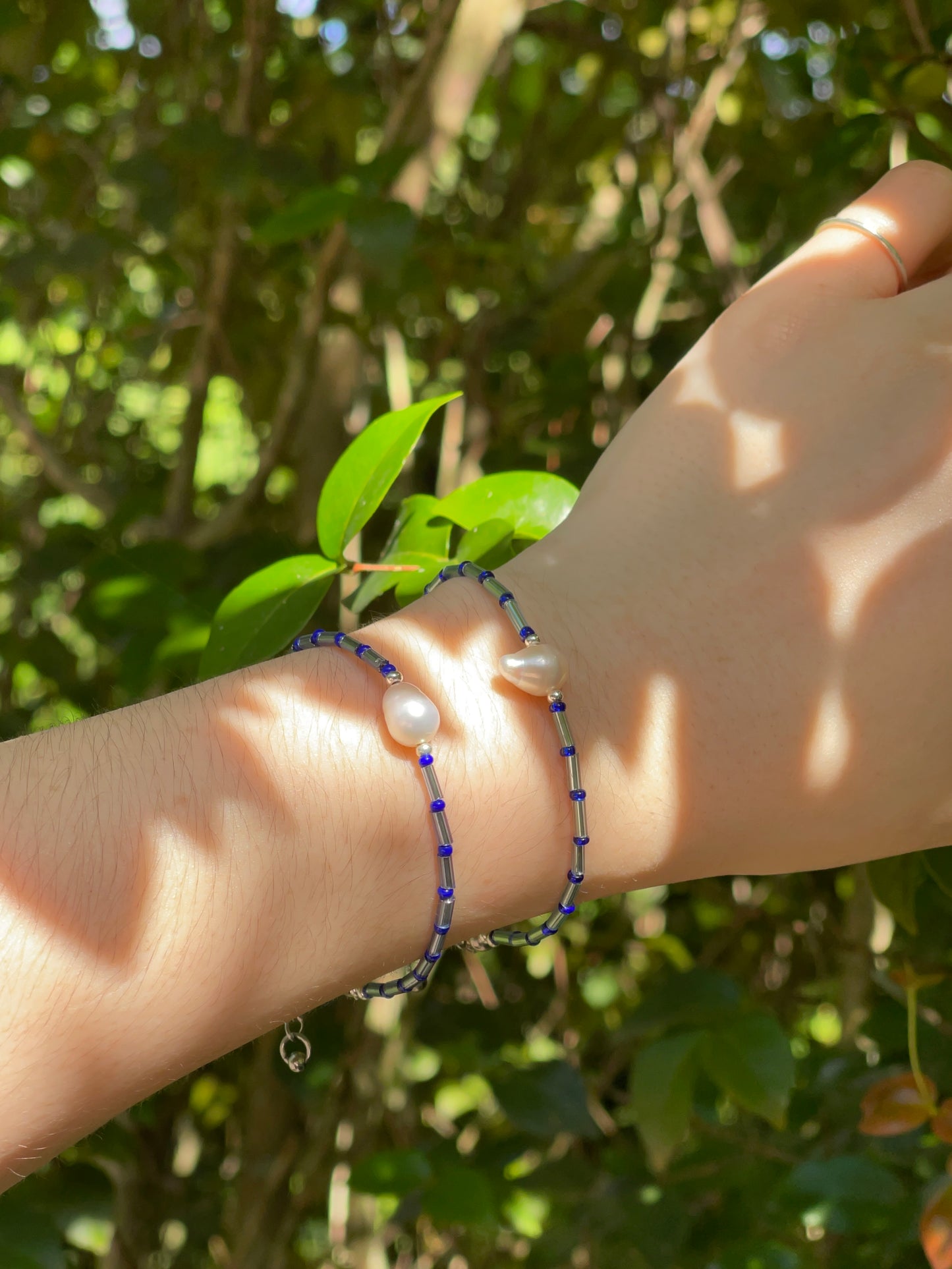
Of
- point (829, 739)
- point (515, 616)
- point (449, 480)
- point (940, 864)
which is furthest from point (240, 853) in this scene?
point (449, 480)

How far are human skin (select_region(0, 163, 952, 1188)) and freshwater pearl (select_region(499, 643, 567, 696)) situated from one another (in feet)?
0.08

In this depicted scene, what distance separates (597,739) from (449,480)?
91 cm

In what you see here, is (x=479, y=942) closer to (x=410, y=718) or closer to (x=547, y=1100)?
(x=410, y=718)

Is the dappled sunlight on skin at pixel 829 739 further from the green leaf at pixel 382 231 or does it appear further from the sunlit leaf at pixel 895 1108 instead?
the green leaf at pixel 382 231

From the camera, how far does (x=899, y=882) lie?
2.69 ft

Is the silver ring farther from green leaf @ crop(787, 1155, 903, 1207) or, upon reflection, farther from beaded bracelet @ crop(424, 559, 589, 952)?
green leaf @ crop(787, 1155, 903, 1207)

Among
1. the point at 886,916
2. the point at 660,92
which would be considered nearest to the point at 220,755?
the point at 886,916

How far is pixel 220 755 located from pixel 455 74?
895 mm

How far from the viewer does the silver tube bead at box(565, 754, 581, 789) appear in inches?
Answer: 24.6

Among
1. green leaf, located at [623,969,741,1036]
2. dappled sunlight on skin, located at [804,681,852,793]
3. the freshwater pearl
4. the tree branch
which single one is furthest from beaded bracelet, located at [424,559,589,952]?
the tree branch

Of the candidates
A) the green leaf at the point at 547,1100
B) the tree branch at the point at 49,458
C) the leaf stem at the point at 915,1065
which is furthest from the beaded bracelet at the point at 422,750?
the tree branch at the point at 49,458

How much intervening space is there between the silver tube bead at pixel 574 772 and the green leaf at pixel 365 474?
195 millimetres

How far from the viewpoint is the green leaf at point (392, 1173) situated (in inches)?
42.6

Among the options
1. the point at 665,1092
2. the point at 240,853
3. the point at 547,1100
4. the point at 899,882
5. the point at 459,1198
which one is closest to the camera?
the point at 240,853
